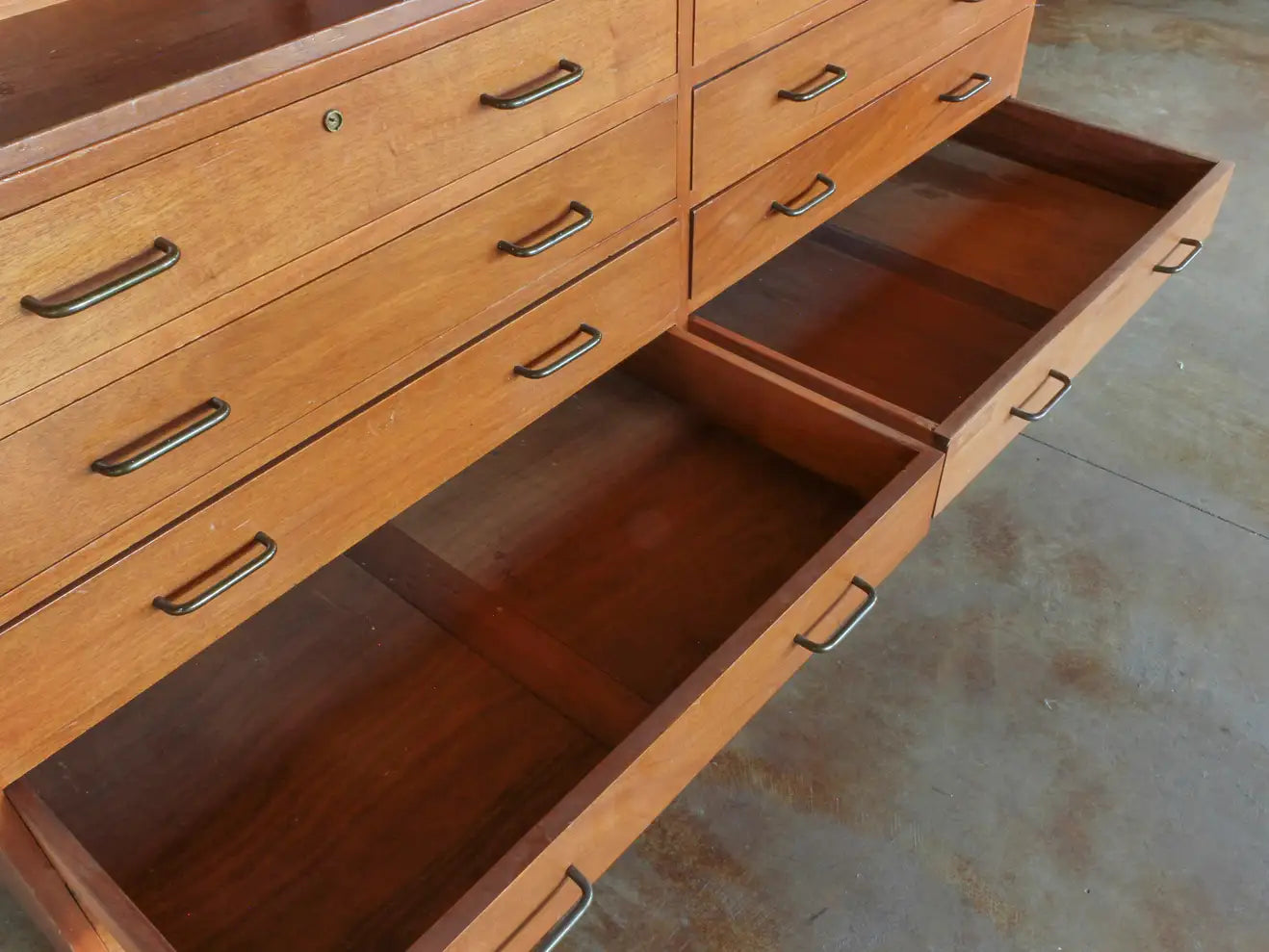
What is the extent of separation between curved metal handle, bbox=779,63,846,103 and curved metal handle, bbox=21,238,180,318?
80 centimetres

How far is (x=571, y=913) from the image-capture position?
948 mm

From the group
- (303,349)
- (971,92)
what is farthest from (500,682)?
(971,92)

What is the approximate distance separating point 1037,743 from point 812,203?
2.49 ft

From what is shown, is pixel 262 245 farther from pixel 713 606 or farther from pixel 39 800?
pixel 713 606

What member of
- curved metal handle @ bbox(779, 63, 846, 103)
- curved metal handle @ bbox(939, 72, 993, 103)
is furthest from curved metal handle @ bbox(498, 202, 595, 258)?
curved metal handle @ bbox(939, 72, 993, 103)

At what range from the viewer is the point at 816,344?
1.63 m

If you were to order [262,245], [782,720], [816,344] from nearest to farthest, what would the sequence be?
[262,245]
[782,720]
[816,344]

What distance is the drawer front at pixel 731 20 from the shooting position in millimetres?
1167

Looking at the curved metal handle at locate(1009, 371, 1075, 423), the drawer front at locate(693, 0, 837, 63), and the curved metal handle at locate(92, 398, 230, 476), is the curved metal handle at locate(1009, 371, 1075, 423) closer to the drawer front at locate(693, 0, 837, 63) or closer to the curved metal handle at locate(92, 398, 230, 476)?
the drawer front at locate(693, 0, 837, 63)

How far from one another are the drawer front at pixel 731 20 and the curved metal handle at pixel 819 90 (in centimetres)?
9

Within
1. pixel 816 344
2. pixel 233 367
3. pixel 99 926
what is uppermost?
pixel 233 367

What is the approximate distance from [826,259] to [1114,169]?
0.55m

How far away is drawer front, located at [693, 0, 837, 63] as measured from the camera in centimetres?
117

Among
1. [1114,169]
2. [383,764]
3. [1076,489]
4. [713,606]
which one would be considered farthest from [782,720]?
[1114,169]
